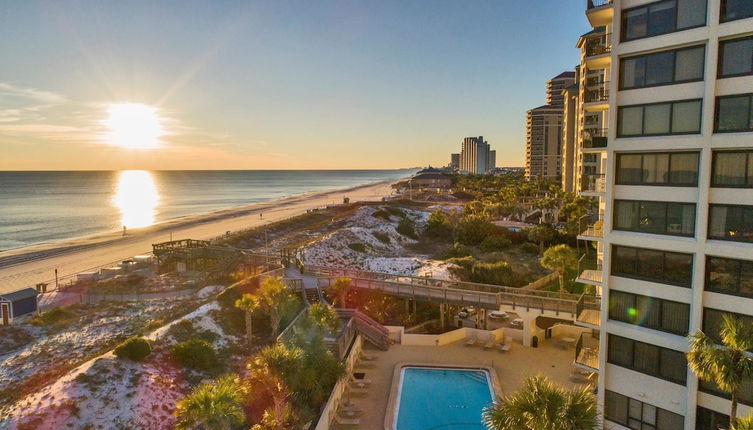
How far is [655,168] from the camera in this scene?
17.5 metres

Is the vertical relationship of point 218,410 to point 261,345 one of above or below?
above

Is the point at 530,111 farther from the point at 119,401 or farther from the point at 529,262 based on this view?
the point at 119,401

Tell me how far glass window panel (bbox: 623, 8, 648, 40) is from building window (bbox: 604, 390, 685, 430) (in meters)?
14.0

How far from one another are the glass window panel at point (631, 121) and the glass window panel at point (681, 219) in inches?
121

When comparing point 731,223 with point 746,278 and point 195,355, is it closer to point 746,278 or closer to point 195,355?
point 746,278

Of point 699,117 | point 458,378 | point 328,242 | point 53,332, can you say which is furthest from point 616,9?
point 328,242

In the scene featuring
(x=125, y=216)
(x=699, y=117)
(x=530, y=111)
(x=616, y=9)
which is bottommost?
(x=125, y=216)

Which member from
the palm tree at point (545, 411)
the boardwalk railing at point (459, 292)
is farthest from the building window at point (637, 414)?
the boardwalk railing at point (459, 292)

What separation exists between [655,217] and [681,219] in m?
0.86

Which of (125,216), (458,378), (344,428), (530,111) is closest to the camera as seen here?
(344,428)

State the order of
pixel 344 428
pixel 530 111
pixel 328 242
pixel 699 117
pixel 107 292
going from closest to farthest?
pixel 699 117
pixel 344 428
pixel 107 292
pixel 328 242
pixel 530 111

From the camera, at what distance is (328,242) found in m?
66.4

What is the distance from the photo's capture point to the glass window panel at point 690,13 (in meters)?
16.0

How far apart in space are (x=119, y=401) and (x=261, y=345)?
29.7 ft
